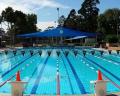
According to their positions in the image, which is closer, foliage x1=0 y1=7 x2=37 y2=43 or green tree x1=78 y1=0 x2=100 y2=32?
foliage x1=0 y1=7 x2=37 y2=43

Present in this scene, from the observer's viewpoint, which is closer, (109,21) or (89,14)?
(109,21)

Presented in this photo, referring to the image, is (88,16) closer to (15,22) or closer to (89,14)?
(89,14)

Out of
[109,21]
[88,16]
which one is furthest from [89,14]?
[109,21]

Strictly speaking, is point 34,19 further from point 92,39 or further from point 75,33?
point 75,33

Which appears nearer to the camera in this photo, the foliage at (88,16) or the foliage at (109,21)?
the foliage at (109,21)

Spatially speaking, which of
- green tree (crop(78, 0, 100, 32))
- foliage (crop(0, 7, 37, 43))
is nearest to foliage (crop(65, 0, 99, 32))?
green tree (crop(78, 0, 100, 32))

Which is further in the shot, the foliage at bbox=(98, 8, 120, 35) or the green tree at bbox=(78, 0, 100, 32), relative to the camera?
the green tree at bbox=(78, 0, 100, 32)

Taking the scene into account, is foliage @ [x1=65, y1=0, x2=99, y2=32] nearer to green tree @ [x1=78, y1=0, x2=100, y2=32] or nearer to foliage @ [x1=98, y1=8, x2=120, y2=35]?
green tree @ [x1=78, y1=0, x2=100, y2=32]

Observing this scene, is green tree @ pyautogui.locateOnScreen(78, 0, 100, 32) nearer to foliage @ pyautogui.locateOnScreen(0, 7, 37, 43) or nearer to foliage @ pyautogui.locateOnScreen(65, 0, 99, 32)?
foliage @ pyautogui.locateOnScreen(65, 0, 99, 32)

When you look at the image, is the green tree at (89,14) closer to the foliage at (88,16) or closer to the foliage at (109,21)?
the foliage at (88,16)

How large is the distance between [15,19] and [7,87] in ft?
172

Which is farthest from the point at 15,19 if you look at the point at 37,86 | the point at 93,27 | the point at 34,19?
the point at 37,86

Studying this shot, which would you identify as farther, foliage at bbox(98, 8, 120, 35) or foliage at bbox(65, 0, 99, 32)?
foliage at bbox(65, 0, 99, 32)

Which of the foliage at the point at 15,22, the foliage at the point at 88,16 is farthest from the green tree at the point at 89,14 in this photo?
the foliage at the point at 15,22
